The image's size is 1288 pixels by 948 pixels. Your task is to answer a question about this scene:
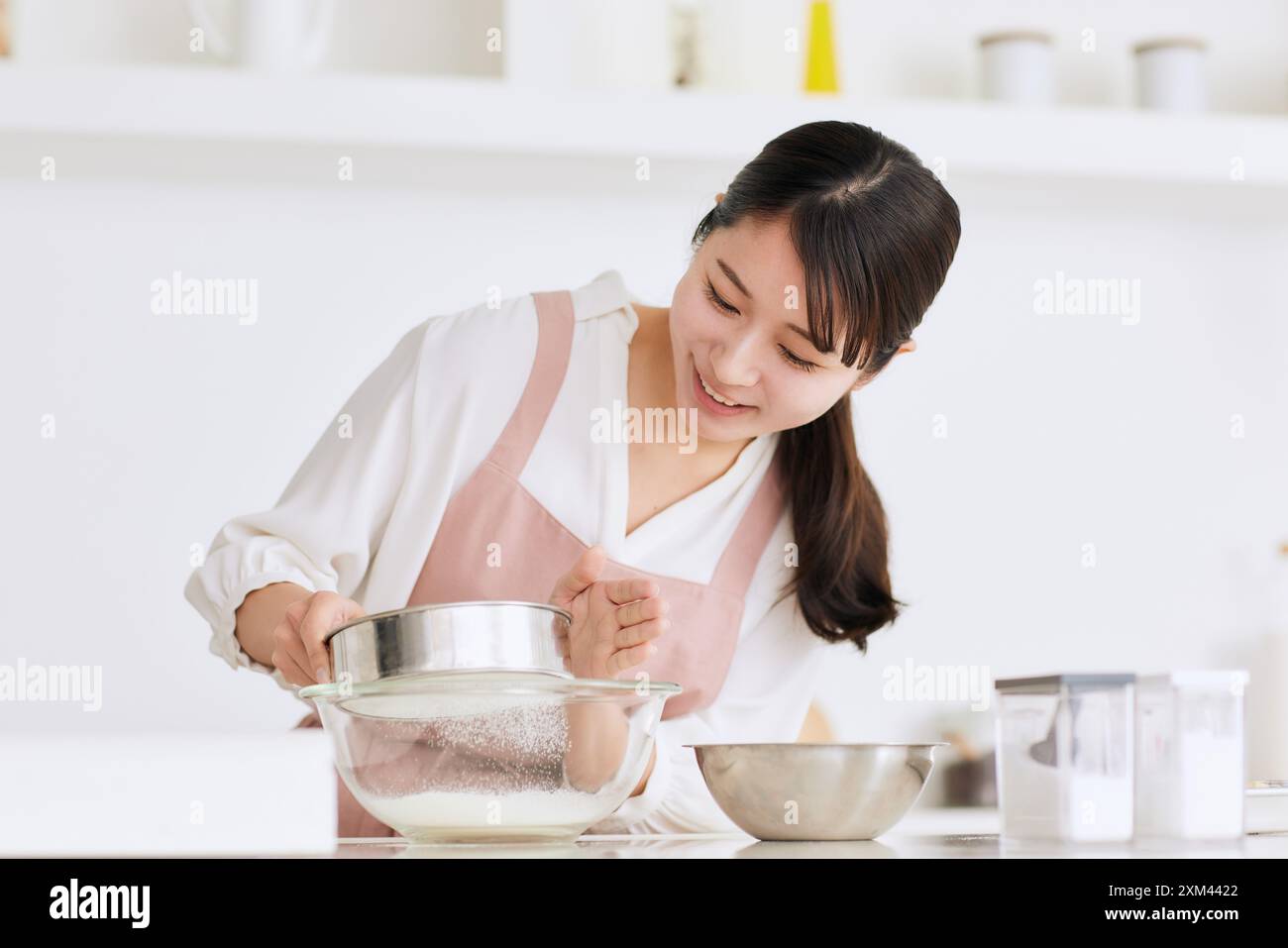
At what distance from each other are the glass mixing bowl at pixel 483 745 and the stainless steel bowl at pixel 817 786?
0.07 m

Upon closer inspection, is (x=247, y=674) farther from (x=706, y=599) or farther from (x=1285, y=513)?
(x=1285, y=513)

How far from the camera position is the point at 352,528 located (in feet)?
4.42

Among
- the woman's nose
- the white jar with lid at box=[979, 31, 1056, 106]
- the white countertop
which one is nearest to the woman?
the woman's nose

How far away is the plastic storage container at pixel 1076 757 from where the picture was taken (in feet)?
2.83

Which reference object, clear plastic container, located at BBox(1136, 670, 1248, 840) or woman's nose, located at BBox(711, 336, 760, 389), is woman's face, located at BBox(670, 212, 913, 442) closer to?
woman's nose, located at BBox(711, 336, 760, 389)

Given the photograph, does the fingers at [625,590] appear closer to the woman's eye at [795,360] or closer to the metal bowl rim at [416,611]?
the metal bowl rim at [416,611]

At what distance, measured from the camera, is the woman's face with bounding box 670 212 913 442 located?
1.25 metres

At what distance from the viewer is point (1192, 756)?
87 cm

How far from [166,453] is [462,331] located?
101 centimetres

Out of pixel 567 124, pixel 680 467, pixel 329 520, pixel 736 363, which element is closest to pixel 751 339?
pixel 736 363

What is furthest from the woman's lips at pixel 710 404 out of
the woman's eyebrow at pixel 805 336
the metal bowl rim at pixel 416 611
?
the metal bowl rim at pixel 416 611

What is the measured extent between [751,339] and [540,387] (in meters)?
0.28
